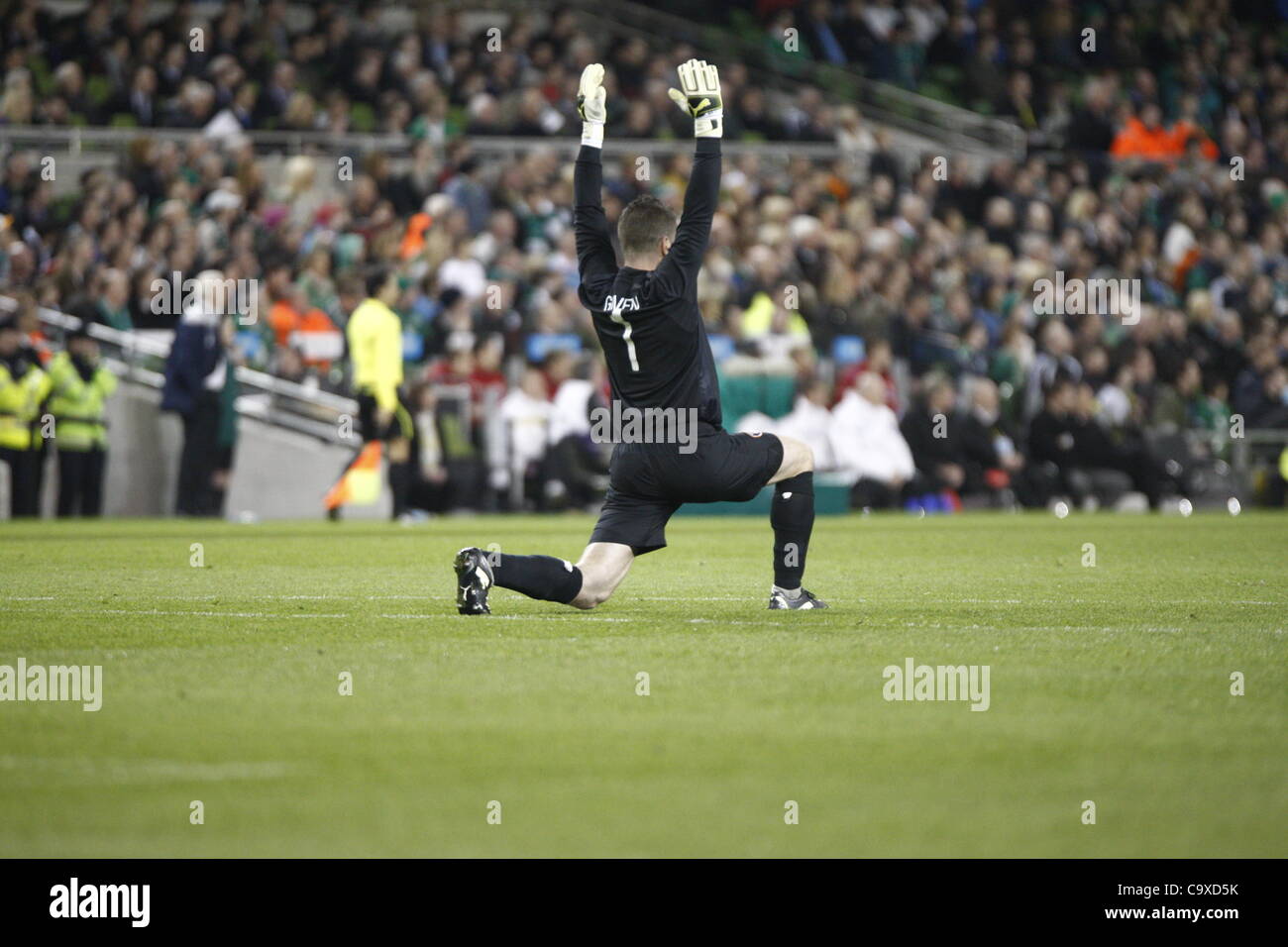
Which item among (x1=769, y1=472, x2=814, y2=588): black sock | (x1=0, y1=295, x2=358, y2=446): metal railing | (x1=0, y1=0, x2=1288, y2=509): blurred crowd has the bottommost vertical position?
(x1=769, y1=472, x2=814, y2=588): black sock

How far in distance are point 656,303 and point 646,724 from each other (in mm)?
2948

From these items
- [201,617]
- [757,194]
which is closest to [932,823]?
[201,617]

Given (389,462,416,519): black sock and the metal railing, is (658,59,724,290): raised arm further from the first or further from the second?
the metal railing

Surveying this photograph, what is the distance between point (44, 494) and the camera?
67.0ft

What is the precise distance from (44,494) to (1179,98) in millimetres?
19589

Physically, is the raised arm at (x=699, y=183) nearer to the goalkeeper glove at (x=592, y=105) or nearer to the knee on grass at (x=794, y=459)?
the goalkeeper glove at (x=592, y=105)

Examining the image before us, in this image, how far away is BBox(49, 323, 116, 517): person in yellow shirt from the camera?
64.2 ft

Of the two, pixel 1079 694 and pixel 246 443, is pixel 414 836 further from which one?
pixel 246 443

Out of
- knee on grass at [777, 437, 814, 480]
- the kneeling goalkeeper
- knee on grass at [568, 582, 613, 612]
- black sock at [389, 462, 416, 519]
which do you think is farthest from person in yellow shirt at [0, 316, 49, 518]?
knee on grass at [777, 437, 814, 480]

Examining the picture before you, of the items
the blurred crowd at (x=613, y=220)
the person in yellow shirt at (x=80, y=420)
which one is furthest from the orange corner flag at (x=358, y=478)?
the person in yellow shirt at (x=80, y=420)

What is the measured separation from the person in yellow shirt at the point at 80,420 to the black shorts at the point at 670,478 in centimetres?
1154

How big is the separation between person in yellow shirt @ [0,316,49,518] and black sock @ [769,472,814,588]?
11.9 metres

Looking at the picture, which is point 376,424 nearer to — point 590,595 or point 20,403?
point 20,403

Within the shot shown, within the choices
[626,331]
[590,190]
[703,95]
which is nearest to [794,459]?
[626,331]
